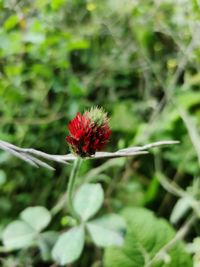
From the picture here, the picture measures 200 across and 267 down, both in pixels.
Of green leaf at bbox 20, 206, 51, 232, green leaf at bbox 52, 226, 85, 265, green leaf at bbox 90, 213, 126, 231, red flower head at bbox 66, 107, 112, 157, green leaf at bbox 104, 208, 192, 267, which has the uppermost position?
red flower head at bbox 66, 107, 112, 157

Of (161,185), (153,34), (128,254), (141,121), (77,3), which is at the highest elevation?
(77,3)

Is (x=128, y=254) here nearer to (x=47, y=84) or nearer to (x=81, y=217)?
(x=81, y=217)

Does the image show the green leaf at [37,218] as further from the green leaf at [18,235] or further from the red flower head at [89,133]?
the red flower head at [89,133]

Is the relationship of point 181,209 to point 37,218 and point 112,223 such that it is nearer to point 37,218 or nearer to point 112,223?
point 112,223

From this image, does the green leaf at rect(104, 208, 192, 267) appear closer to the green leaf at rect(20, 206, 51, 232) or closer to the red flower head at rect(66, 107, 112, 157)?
the green leaf at rect(20, 206, 51, 232)

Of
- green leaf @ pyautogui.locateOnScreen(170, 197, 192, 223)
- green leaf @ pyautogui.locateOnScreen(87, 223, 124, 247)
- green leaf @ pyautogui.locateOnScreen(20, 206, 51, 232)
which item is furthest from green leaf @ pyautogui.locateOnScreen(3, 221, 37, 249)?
green leaf @ pyautogui.locateOnScreen(170, 197, 192, 223)

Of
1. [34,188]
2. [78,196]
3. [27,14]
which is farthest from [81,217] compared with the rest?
[27,14]

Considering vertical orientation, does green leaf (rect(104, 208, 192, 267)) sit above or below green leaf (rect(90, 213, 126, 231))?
below

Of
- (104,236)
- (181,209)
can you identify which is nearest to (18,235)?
(104,236)
